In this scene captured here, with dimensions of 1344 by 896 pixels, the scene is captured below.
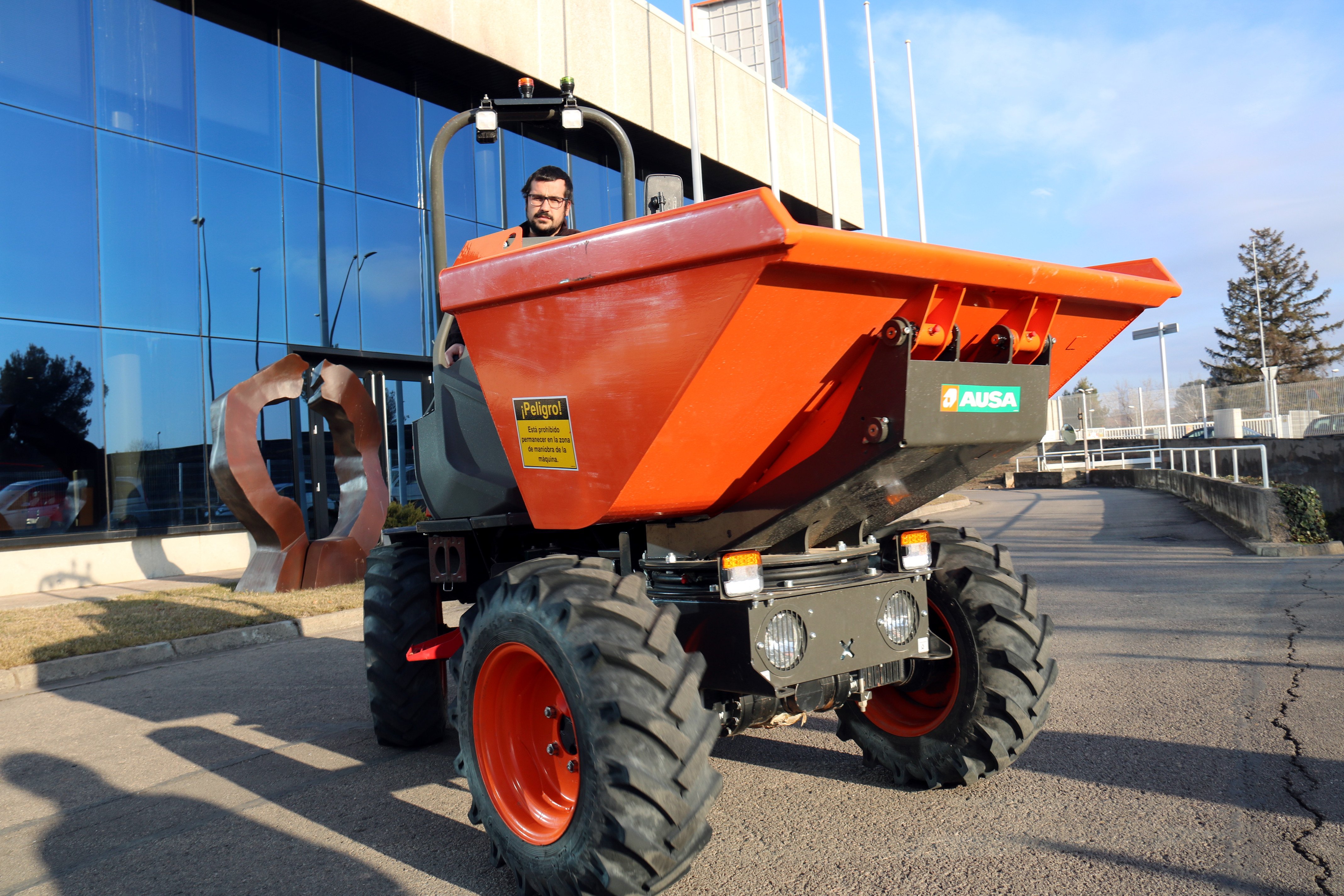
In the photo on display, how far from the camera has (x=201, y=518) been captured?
14367 millimetres

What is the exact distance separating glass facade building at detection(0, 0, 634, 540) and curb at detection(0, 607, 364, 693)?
20.4 feet

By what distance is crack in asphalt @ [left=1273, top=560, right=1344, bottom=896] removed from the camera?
111 inches

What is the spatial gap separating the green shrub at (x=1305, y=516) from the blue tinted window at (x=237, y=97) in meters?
15.7

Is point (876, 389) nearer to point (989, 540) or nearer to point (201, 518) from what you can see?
point (989, 540)

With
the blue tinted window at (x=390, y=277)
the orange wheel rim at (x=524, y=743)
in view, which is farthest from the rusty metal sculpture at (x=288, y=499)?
the orange wheel rim at (x=524, y=743)

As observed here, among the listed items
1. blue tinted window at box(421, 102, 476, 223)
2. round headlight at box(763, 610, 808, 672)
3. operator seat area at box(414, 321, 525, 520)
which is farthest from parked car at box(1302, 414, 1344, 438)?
operator seat area at box(414, 321, 525, 520)

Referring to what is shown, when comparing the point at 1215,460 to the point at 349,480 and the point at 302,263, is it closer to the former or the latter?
the point at 349,480

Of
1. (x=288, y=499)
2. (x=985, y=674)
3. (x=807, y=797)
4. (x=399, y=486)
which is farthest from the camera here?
(x=399, y=486)

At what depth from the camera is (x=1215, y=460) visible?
1992cm

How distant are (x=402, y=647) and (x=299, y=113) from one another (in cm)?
1384

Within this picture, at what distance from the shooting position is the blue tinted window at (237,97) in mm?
14484

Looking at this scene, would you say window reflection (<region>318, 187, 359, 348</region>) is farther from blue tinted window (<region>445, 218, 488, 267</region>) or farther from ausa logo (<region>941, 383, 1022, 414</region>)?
ausa logo (<region>941, 383, 1022, 414</region>)

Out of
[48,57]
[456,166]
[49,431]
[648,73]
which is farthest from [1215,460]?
[48,57]

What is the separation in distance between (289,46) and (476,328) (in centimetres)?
1505
